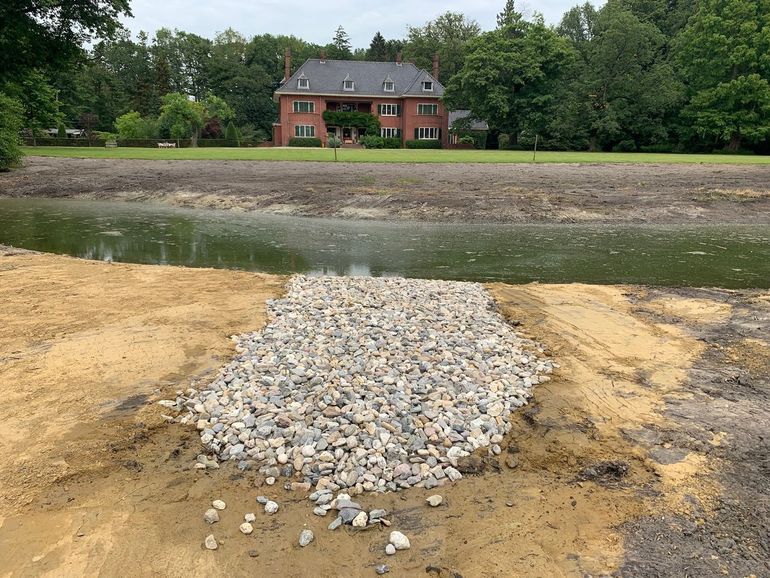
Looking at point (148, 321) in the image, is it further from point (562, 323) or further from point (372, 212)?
point (372, 212)

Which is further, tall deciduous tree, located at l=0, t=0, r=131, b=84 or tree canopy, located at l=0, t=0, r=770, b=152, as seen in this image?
tree canopy, located at l=0, t=0, r=770, b=152

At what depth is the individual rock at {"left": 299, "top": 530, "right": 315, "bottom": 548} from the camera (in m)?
3.83

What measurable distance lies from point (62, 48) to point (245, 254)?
15498mm

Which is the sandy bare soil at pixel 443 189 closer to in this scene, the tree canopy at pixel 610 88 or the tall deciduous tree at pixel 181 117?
the tree canopy at pixel 610 88

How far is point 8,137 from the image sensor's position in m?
30.5

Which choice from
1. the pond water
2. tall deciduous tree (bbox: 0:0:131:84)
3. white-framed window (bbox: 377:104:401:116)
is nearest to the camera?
the pond water

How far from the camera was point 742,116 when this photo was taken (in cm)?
4866

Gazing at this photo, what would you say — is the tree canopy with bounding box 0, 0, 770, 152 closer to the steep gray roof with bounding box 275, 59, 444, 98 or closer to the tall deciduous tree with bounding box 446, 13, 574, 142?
the tall deciduous tree with bounding box 446, 13, 574, 142

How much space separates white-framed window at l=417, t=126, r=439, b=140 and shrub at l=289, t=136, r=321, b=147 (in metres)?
Result: 11.6

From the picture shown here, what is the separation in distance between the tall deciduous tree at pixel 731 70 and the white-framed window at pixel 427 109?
83.0ft

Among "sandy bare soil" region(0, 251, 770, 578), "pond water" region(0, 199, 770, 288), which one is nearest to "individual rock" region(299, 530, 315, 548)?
"sandy bare soil" region(0, 251, 770, 578)

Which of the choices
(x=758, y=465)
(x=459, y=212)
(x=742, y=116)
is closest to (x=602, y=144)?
(x=742, y=116)

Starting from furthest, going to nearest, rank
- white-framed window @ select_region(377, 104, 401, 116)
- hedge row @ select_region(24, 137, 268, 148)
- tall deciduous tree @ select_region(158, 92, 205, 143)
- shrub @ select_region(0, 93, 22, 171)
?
white-framed window @ select_region(377, 104, 401, 116) < tall deciduous tree @ select_region(158, 92, 205, 143) < hedge row @ select_region(24, 137, 268, 148) < shrub @ select_region(0, 93, 22, 171)

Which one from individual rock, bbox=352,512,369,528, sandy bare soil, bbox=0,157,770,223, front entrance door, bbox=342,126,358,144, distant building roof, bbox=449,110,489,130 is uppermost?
A: distant building roof, bbox=449,110,489,130
